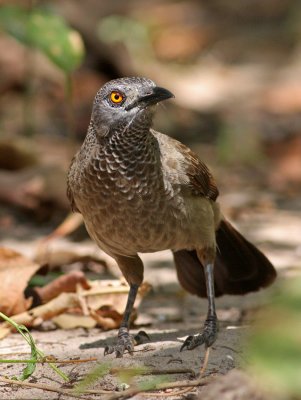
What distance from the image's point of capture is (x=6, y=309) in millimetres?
5141

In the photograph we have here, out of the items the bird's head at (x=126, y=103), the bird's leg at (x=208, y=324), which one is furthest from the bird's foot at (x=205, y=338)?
the bird's head at (x=126, y=103)

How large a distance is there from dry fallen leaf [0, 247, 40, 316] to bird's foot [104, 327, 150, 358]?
81cm

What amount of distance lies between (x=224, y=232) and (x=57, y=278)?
1.17 m

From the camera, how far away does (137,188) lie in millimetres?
4430

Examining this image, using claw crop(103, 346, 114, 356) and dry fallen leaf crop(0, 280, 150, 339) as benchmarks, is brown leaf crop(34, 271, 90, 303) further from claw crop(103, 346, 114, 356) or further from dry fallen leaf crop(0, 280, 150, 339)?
claw crop(103, 346, 114, 356)

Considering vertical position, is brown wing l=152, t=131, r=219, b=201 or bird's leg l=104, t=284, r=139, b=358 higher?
brown wing l=152, t=131, r=219, b=201

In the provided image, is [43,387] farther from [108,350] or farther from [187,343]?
[187,343]

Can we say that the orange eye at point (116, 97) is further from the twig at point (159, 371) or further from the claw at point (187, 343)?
the twig at point (159, 371)

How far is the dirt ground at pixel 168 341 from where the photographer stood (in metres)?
3.71

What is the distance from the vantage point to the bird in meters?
4.44

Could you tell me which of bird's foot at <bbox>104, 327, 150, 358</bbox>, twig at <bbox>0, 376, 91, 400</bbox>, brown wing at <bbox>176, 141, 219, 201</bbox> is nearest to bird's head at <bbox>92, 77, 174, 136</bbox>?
brown wing at <bbox>176, 141, 219, 201</bbox>

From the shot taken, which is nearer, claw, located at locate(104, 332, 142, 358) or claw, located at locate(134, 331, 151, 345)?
claw, located at locate(104, 332, 142, 358)

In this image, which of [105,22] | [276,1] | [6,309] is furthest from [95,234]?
[276,1]

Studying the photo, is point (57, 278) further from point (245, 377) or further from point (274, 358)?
point (274, 358)
